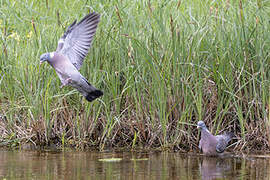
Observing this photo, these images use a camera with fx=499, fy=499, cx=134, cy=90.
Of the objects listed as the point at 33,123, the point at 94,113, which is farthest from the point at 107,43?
the point at 33,123

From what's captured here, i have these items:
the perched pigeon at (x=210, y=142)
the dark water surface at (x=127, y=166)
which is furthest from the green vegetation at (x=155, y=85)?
the dark water surface at (x=127, y=166)

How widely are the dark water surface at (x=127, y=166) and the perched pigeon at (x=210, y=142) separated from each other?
0.33 feet

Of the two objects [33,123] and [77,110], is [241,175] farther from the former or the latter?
[33,123]

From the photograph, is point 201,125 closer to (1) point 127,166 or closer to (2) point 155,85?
(2) point 155,85

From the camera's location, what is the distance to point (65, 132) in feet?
20.6

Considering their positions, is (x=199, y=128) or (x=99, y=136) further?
(x=99, y=136)

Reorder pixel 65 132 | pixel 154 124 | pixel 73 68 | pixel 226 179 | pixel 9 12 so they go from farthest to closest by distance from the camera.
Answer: pixel 9 12 → pixel 65 132 → pixel 154 124 → pixel 73 68 → pixel 226 179

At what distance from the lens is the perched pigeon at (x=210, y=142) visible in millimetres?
5402

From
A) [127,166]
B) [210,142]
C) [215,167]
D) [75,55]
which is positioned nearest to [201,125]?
[210,142]

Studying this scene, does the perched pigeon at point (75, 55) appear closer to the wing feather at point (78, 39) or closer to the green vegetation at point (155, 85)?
the wing feather at point (78, 39)

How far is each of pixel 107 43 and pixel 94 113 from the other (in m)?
0.87

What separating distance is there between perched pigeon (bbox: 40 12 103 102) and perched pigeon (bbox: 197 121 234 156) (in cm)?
122

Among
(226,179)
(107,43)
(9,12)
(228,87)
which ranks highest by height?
(9,12)

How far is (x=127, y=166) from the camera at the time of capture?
4.95m
